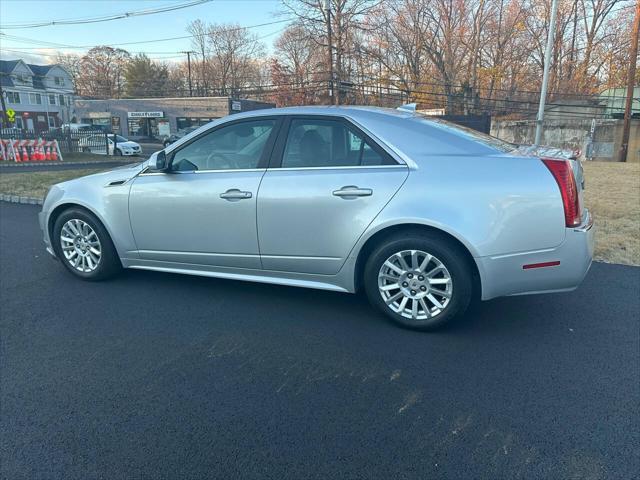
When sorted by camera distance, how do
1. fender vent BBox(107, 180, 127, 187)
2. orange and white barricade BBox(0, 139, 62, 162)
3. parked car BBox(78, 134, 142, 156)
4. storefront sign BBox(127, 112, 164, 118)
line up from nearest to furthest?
1. fender vent BBox(107, 180, 127, 187)
2. orange and white barricade BBox(0, 139, 62, 162)
3. parked car BBox(78, 134, 142, 156)
4. storefront sign BBox(127, 112, 164, 118)

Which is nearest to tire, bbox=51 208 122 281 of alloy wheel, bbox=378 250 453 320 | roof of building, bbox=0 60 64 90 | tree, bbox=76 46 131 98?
alloy wheel, bbox=378 250 453 320

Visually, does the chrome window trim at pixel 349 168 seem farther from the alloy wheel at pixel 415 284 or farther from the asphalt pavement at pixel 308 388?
the asphalt pavement at pixel 308 388

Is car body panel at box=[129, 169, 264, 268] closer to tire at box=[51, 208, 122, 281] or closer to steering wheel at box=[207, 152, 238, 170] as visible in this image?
steering wheel at box=[207, 152, 238, 170]

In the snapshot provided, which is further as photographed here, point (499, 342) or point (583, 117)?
point (583, 117)

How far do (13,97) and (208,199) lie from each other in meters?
67.5

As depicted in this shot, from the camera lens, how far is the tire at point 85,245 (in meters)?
4.23

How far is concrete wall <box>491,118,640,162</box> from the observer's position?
2695 centimetres

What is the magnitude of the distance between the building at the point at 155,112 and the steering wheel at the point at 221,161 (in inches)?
1507

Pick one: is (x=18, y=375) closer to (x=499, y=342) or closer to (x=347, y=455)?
(x=347, y=455)

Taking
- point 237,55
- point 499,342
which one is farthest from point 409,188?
point 237,55

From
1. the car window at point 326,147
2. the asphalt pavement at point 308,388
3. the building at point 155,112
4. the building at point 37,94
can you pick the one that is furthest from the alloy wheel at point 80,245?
the building at point 37,94

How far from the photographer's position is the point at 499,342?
3172mm

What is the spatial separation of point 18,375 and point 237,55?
6010cm

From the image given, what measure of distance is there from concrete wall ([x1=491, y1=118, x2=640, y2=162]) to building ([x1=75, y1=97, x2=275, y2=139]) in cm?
2195
